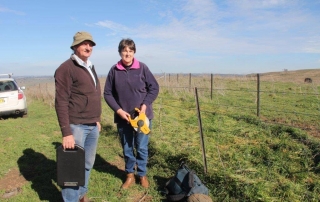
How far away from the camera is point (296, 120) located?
7094 mm

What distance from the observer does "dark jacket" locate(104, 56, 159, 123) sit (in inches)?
120

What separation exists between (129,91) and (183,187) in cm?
129

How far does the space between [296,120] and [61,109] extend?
6.77 m

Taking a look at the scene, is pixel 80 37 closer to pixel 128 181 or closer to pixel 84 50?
pixel 84 50

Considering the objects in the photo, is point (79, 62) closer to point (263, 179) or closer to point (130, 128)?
point (130, 128)

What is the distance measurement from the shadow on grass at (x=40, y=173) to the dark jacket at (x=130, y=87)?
1343mm

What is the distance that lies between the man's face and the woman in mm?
537

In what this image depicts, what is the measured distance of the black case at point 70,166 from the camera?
7.80 ft

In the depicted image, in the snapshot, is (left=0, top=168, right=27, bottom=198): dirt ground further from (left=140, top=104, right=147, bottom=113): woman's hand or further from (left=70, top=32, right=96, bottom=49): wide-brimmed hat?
(left=70, top=32, right=96, bottom=49): wide-brimmed hat

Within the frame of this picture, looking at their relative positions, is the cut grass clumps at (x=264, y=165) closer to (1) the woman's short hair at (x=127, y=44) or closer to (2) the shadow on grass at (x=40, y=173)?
(1) the woman's short hair at (x=127, y=44)

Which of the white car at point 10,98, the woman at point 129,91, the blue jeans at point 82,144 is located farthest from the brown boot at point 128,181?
the white car at point 10,98

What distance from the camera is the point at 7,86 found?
8.80 m

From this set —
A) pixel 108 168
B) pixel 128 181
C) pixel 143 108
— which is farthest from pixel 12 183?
pixel 143 108

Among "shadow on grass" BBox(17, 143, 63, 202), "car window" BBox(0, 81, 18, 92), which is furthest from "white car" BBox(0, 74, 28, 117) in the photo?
"shadow on grass" BBox(17, 143, 63, 202)
